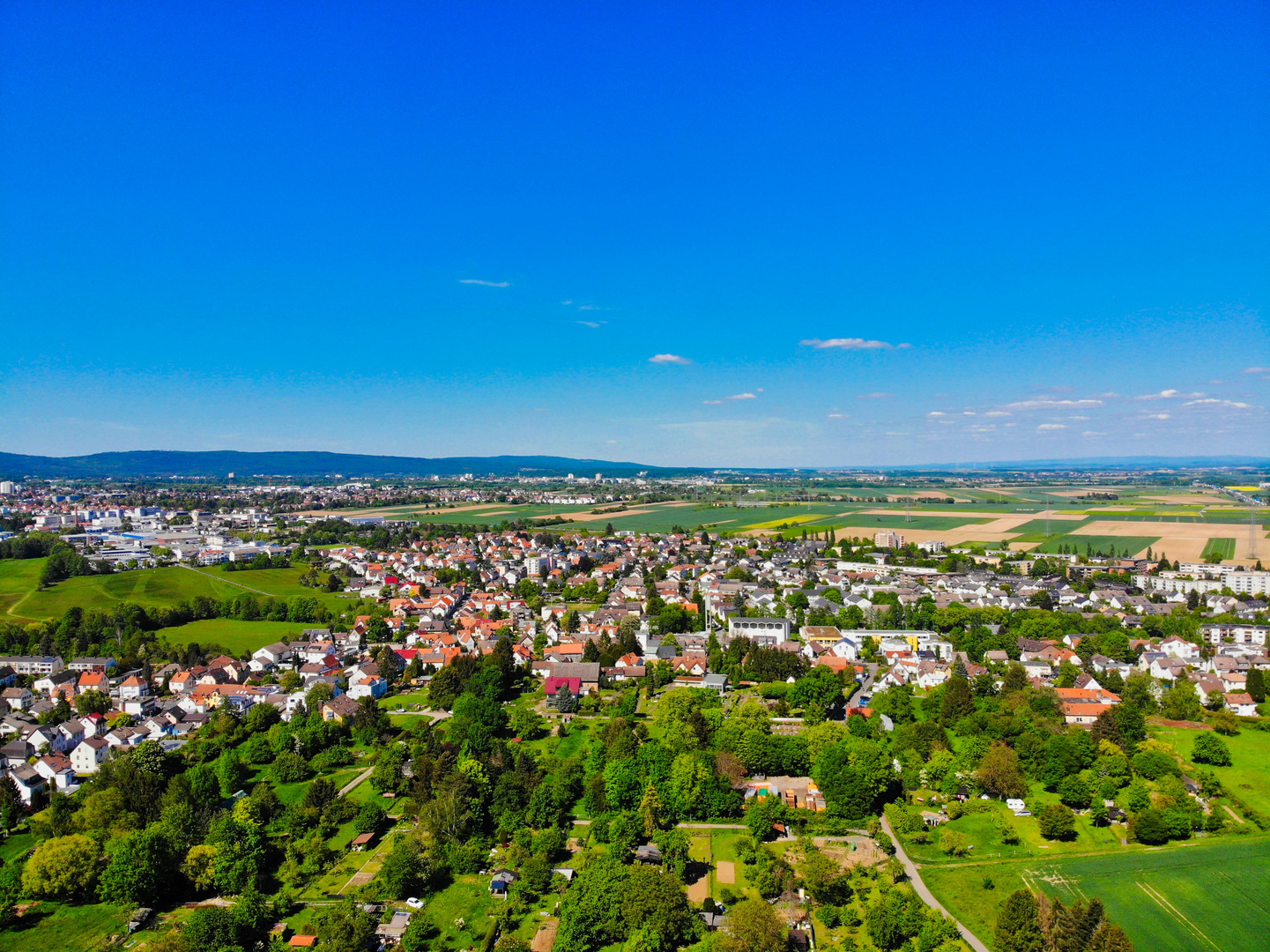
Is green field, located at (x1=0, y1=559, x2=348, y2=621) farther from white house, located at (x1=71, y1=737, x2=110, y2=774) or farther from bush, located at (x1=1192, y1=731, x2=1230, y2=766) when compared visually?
bush, located at (x1=1192, y1=731, x2=1230, y2=766)

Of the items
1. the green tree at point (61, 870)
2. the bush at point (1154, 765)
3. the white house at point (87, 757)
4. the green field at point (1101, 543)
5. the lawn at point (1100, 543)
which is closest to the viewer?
the green tree at point (61, 870)

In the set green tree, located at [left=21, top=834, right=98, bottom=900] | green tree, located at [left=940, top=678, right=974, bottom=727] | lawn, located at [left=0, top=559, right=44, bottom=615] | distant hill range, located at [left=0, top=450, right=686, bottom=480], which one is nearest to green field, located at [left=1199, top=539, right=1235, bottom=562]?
green tree, located at [left=940, top=678, right=974, bottom=727]

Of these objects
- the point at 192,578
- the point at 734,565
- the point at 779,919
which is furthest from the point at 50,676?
the point at 734,565

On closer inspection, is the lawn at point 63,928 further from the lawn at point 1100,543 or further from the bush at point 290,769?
the lawn at point 1100,543

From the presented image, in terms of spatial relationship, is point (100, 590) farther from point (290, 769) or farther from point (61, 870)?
point (61, 870)

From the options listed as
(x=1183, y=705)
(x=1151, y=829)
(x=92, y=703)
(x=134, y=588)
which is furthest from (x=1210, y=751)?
(x=134, y=588)

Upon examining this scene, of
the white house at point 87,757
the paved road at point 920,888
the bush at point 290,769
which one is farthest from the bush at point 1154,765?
the white house at point 87,757
